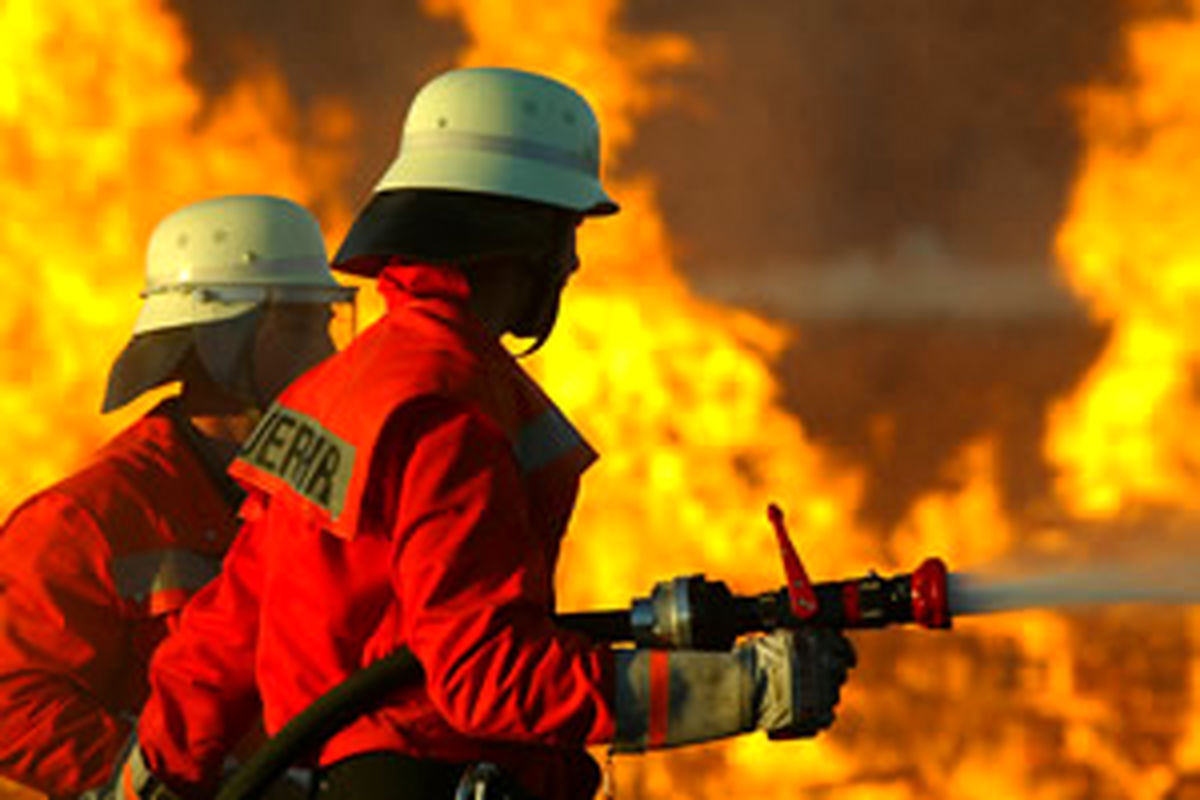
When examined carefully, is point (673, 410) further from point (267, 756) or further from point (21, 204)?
point (267, 756)

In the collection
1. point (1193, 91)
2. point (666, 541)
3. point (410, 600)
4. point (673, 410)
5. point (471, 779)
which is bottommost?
point (471, 779)

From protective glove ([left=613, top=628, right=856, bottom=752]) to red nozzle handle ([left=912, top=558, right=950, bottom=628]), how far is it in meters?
0.19

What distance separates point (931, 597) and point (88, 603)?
255 centimetres

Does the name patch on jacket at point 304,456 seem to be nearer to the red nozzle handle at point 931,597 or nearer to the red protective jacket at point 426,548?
the red protective jacket at point 426,548

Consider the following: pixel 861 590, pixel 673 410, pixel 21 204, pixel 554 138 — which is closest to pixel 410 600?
pixel 861 590

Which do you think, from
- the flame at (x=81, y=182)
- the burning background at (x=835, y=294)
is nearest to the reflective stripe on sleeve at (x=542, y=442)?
the burning background at (x=835, y=294)

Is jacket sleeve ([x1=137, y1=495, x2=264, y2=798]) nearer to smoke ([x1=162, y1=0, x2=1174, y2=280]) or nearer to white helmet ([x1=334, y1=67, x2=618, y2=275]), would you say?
white helmet ([x1=334, y1=67, x2=618, y2=275])

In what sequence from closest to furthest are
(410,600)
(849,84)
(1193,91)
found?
1. (410,600)
2. (1193,91)
3. (849,84)

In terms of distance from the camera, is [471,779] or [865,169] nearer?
[471,779]

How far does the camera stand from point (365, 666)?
335 cm

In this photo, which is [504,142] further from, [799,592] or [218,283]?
[218,283]

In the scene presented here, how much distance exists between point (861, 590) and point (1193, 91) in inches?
279

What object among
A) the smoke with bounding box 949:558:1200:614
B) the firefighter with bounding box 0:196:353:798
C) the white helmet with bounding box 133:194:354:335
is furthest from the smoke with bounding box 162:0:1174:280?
the smoke with bounding box 949:558:1200:614

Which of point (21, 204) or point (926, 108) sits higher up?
point (926, 108)
